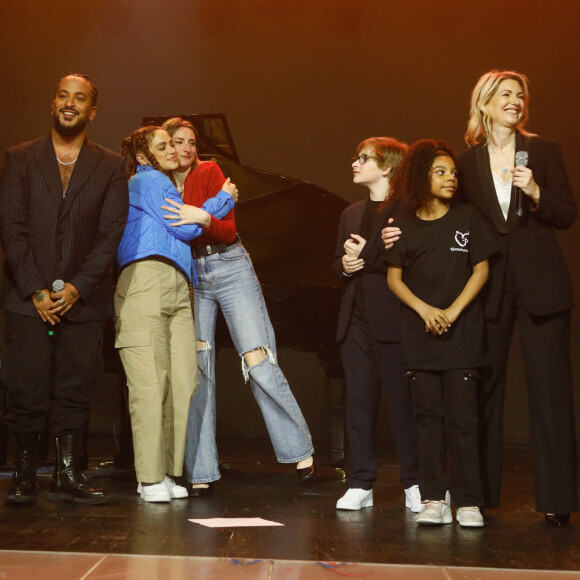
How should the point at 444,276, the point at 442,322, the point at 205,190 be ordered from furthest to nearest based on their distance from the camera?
the point at 205,190
the point at 444,276
the point at 442,322

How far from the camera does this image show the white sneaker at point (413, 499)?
3.31 metres

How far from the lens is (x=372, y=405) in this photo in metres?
3.48

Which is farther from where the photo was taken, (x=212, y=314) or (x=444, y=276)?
(x=212, y=314)

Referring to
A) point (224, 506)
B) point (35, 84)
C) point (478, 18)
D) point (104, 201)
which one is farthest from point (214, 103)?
point (224, 506)

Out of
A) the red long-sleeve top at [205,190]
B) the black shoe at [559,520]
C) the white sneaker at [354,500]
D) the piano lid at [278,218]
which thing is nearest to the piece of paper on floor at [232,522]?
the white sneaker at [354,500]

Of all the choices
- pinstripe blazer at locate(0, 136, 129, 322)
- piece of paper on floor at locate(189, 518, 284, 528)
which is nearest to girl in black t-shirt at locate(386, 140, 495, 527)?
piece of paper on floor at locate(189, 518, 284, 528)

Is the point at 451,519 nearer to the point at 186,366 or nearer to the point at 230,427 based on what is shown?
the point at 186,366

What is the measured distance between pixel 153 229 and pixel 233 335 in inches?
24.8

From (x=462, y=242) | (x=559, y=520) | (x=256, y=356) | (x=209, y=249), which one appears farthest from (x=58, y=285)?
(x=559, y=520)

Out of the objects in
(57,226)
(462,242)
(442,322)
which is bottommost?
(442,322)

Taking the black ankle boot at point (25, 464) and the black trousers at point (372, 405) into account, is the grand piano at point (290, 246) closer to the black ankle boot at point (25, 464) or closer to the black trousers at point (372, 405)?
the black trousers at point (372, 405)

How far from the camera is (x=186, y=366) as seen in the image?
3635 millimetres

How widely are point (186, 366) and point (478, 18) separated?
11.6ft

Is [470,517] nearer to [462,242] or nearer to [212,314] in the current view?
[462,242]
